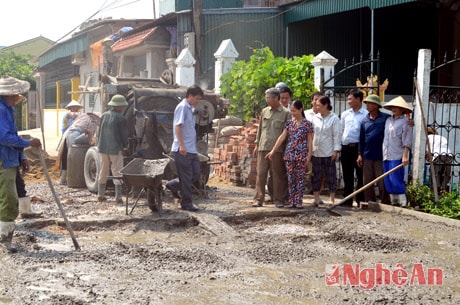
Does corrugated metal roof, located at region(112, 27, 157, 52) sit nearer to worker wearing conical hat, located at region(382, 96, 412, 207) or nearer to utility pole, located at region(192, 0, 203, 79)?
utility pole, located at region(192, 0, 203, 79)

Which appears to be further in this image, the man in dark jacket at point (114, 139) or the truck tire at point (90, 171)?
the truck tire at point (90, 171)

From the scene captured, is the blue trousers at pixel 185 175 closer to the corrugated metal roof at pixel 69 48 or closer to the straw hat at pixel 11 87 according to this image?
the straw hat at pixel 11 87

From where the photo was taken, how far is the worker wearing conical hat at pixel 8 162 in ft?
→ 21.7

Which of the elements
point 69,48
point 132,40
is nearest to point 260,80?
point 132,40

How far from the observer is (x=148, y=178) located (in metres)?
8.42

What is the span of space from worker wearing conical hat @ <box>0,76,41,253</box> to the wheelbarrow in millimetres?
1911

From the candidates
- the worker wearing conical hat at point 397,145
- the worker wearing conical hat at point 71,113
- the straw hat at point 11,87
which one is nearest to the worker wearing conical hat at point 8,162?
the straw hat at point 11,87

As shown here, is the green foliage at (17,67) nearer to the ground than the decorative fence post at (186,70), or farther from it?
farther from it

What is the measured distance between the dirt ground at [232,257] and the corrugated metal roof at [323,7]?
7.61 meters

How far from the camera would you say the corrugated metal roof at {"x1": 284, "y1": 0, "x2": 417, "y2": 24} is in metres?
15.2

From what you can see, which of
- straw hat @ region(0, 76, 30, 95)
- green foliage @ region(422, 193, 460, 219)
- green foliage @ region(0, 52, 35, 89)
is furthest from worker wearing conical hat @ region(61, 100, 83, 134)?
green foliage @ region(0, 52, 35, 89)

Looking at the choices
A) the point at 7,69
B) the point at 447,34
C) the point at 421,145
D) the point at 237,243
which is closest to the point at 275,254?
the point at 237,243

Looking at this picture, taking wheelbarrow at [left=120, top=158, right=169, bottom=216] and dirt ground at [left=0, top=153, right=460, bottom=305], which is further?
wheelbarrow at [left=120, top=158, right=169, bottom=216]

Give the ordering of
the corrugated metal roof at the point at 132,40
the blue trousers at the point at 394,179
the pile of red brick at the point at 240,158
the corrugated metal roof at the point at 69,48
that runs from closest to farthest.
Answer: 1. the blue trousers at the point at 394,179
2. the pile of red brick at the point at 240,158
3. the corrugated metal roof at the point at 132,40
4. the corrugated metal roof at the point at 69,48
